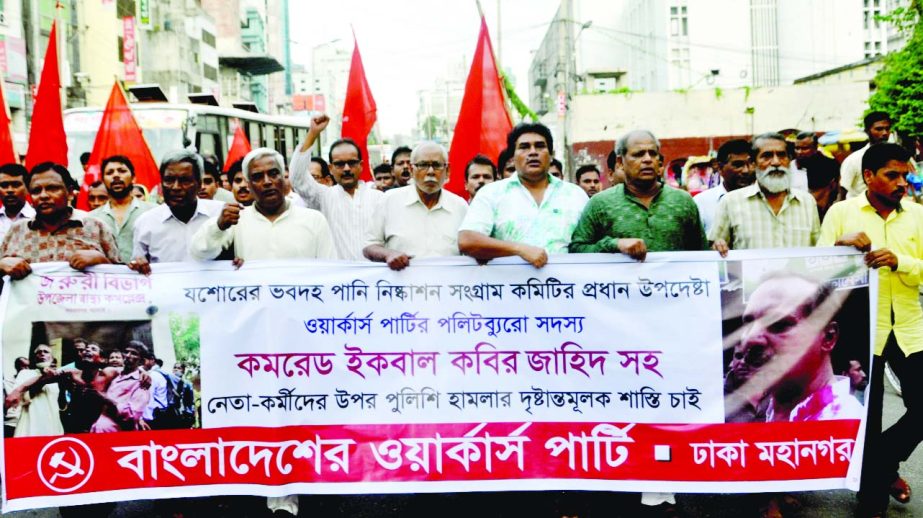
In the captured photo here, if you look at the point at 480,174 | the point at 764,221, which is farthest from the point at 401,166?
the point at 764,221

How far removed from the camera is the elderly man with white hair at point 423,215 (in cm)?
480

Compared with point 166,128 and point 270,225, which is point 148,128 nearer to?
point 166,128

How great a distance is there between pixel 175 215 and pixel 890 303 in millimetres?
3447

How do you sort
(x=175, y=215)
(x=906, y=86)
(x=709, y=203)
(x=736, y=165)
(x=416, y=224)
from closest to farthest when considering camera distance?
(x=416, y=224) < (x=175, y=215) < (x=736, y=165) < (x=709, y=203) < (x=906, y=86)

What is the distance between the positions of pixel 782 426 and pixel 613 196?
1.24 meters

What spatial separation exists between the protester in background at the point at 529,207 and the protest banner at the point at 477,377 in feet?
0.65

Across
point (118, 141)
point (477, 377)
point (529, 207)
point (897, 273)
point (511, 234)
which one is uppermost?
point (118, 141)

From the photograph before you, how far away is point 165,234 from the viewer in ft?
16.1

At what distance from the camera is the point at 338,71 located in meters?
128

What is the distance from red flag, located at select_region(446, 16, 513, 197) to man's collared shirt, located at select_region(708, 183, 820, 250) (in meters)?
3.12

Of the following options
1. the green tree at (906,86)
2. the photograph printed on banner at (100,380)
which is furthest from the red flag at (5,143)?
the green tree at (906,86)

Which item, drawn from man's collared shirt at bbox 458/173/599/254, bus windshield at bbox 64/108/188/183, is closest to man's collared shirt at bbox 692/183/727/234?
man's collared shirt at bbox 458/173/599/254

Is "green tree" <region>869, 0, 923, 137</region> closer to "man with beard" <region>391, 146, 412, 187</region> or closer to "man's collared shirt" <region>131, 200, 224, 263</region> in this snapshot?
"man with beard" <region>391, 146, 412, 187</region>

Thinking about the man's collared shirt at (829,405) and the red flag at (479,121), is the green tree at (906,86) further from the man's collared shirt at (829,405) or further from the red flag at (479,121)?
the man's collared shirt at (829,405)
